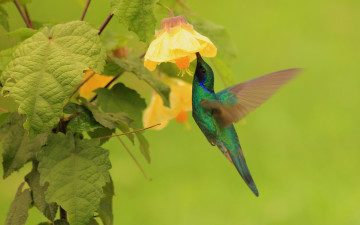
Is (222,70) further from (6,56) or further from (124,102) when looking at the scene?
(6,56)

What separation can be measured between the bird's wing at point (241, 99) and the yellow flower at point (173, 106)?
203mm

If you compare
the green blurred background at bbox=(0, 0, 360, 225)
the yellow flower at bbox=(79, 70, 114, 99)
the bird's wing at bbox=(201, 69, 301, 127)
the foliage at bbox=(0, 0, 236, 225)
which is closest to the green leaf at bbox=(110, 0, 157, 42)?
the foliage at bbox=(0, 0, 236, 225)

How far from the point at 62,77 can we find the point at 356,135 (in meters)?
2.31

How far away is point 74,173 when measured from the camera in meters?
0.70

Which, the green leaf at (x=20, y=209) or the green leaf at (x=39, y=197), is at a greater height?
the green leaf at (x=39, y=197)

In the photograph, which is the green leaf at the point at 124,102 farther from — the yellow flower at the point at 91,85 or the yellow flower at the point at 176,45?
the yellow flower at the point at 176,45

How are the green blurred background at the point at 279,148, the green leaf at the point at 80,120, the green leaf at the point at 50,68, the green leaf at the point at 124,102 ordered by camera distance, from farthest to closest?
the green blurred background at the point at 279,148 → the green leaf at the point at 124,102 → the green leaf at the point at 80,120 → the green leaf at the point at 50,68

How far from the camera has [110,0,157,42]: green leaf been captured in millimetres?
674

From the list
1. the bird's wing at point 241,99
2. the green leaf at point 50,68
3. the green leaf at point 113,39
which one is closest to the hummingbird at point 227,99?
the bird's wing at point 241,99

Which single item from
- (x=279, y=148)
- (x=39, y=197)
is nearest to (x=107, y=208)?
(x=39, y=197)

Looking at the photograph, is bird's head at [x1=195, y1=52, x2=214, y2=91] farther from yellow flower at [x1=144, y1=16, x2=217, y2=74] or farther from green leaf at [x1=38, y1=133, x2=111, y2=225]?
green leaf at [x1=38, y1=133, x2=111, y2=225]

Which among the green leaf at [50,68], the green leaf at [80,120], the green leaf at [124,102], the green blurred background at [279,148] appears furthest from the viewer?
the green blurred background at [279,148]

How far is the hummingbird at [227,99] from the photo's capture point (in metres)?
0.65

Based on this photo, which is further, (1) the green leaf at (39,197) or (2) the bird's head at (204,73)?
(1) the green leaf at (39,197)
